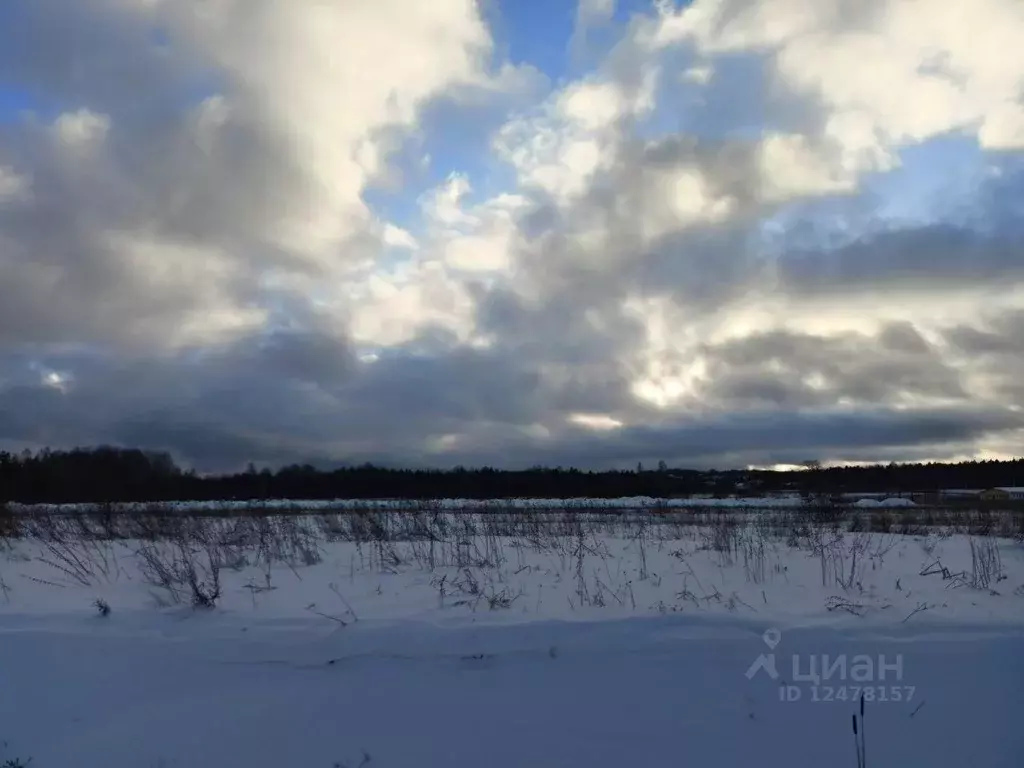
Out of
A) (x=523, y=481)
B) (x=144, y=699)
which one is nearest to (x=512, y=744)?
(x=144, y=699)

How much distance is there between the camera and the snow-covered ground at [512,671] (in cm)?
557

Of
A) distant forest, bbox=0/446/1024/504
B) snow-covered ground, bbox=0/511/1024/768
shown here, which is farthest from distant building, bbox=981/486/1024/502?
snow-covered ground, bbox=0/511/1024/768

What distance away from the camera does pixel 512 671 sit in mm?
6250

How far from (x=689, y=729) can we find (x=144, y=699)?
4.50 m

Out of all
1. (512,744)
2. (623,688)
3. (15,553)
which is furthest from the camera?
(15,553)

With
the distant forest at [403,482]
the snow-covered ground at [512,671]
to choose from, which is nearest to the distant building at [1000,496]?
the distant forest at [403,482]

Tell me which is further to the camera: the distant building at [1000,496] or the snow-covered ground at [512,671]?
the distant building at [1000,496]

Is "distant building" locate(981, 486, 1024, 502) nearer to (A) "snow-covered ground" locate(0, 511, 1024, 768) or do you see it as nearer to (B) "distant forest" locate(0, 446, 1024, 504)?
(B) "distant forest" locate(0, 446, 1024, 504)

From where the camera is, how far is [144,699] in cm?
631

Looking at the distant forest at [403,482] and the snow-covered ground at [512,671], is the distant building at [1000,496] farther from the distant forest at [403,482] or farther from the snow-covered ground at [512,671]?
the snow-covered ground at [512,671]

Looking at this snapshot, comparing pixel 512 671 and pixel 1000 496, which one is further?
pixel 1000 496

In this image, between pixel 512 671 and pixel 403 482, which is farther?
pixel 403 482

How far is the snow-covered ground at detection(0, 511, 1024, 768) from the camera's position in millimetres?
5574

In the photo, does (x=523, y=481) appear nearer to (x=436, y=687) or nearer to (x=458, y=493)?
(x=458, y=493)
